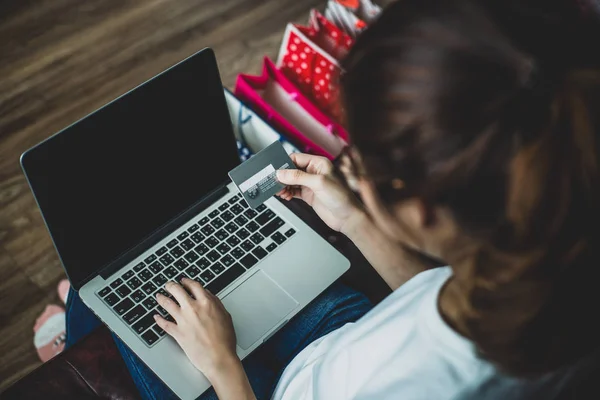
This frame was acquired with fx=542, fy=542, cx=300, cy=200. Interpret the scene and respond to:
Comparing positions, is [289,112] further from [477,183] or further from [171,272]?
[477,183]

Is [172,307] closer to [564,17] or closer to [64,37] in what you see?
[564,17]

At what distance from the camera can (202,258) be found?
98cm

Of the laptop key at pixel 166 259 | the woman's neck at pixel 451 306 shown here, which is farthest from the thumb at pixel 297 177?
the woman's neck at pixel 451 306

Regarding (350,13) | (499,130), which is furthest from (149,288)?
(350,13)

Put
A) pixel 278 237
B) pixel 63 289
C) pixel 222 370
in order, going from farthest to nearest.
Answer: pixel 63 289, pixel 278 237, pixel 222 370

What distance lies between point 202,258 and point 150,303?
0.39 ft

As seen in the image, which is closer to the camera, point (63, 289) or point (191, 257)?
point (191, 257)

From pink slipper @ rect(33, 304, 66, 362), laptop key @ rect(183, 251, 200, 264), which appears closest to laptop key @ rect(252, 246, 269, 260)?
laptop key @ rect(183, 251, 200, 264)

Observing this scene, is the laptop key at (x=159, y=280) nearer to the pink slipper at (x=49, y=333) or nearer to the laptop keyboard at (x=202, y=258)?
the laptop keyboard at (x=202, y=258)

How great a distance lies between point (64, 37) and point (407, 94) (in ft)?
5.81

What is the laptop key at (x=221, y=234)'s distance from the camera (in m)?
1.00

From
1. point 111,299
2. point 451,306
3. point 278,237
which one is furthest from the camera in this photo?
point 278,237

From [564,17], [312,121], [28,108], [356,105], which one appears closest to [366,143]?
[356,105]

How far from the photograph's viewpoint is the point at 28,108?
1738mm
